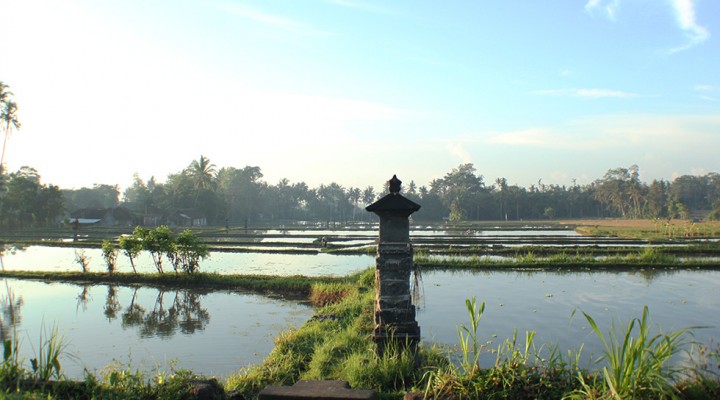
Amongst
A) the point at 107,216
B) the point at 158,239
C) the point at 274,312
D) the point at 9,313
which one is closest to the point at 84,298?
the point at 9,313

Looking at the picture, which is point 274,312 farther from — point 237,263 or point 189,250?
point 237,263

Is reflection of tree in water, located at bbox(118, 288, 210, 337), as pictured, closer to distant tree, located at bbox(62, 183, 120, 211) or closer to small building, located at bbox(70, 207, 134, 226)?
small building, located at bbox(70, 207, 134, 226)

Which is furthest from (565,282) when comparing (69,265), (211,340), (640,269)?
(69,265)

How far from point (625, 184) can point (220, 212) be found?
228 ft

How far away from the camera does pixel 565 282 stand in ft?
52.9

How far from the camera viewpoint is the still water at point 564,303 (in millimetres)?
9383

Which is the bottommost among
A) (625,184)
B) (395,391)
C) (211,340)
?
(211,340)

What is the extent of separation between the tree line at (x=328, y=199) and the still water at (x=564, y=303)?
50041 mm

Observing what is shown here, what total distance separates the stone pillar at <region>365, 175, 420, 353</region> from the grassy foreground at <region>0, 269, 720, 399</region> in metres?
0.22

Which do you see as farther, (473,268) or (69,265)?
(69,265)

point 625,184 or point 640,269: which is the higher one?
point 625,184

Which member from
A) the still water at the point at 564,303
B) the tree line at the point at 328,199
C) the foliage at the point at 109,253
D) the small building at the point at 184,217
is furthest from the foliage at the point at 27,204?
the still water at the point at 564,303

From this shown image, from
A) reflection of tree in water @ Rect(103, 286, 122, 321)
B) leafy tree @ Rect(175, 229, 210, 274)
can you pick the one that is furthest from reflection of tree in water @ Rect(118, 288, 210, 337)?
leafy tree @ Rect(175, 229, 210, 274)

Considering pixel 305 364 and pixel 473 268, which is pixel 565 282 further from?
pixel 305 364
